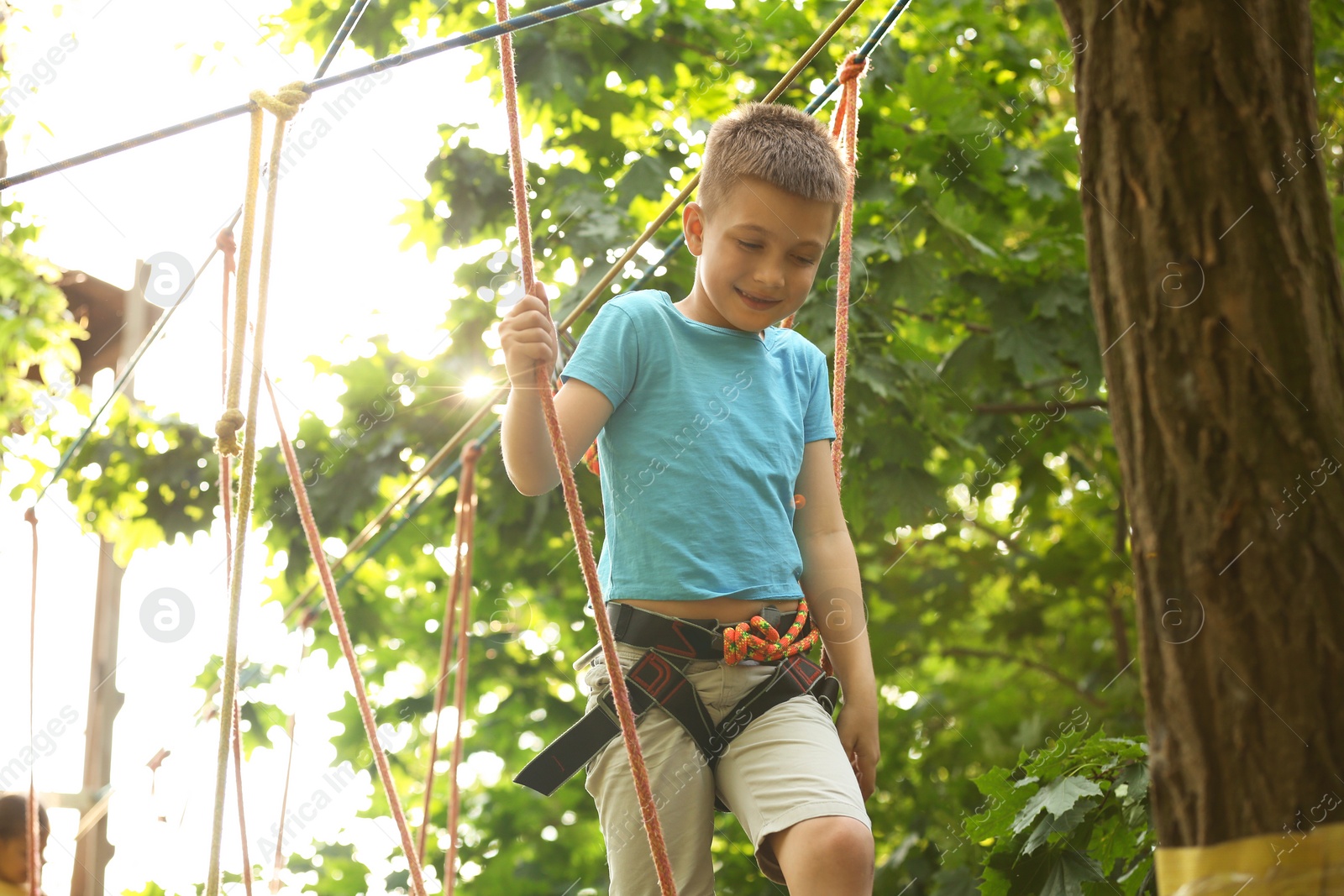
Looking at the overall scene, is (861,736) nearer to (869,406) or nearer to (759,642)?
(759,642)

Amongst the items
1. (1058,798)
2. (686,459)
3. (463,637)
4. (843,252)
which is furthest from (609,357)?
(463,637)

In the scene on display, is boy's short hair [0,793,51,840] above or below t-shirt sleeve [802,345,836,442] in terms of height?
below

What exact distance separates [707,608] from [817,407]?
1.37ft

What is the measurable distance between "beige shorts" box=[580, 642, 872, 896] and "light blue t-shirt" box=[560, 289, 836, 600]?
12cm

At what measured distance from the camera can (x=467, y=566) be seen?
10.7 feet

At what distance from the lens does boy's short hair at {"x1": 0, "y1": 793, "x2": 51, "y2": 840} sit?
3.75 metres

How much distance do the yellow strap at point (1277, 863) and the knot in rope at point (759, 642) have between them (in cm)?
61

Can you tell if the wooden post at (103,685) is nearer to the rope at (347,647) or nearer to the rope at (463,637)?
the rope at (463,637)

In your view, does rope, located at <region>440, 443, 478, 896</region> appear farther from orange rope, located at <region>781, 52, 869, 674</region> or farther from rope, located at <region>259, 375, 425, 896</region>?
orange rope, located at <region>781, 52, 869, 674</region>

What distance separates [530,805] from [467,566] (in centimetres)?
237

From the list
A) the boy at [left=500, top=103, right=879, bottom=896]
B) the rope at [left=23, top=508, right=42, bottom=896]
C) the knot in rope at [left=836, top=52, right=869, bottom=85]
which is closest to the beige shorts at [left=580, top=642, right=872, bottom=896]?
the boy at [left=500, top=103, right=879, bottom=896]

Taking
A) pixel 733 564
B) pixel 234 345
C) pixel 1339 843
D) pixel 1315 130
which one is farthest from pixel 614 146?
pixel 1339 843

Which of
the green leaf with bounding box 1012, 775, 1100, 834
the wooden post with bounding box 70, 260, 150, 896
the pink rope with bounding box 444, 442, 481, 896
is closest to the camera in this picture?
the green leaf with bounding box 1012, 775, 1100, 834

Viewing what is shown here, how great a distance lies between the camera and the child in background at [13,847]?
12.1 feet
